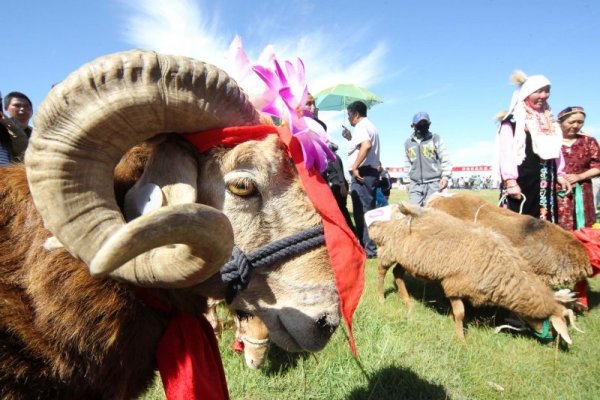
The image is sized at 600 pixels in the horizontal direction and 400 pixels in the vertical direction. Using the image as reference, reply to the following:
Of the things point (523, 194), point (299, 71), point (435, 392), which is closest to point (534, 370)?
point (435, 392)

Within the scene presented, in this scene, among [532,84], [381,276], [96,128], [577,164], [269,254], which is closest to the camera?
[96,128]

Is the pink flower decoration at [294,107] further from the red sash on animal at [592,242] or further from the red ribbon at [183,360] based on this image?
the red sash on animal at [592,242]

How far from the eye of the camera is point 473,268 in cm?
475

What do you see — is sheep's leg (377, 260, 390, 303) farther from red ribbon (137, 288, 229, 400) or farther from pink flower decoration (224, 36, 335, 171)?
red ribbon (137, 288, 229, 400)

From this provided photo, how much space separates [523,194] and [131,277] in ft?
20.3

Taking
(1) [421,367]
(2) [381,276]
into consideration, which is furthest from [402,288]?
(1) [421,367]

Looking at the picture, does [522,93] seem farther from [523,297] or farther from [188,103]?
[188,103]

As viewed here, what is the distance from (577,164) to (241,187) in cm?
671

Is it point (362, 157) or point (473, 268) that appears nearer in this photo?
point (473, 268)

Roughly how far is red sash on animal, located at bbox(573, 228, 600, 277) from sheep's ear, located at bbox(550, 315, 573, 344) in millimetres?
1660

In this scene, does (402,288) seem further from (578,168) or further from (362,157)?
(578,168)

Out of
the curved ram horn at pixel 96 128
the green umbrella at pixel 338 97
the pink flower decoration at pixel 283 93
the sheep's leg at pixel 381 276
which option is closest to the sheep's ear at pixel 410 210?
the sheep's leg at pixel 381 276

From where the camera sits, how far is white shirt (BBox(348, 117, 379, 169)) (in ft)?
24.6

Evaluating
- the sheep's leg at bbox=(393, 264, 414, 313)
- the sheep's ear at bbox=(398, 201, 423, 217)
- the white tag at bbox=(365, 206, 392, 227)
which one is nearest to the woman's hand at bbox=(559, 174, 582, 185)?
the sheep's ear at bbox=(398, 201, 423, 217)
